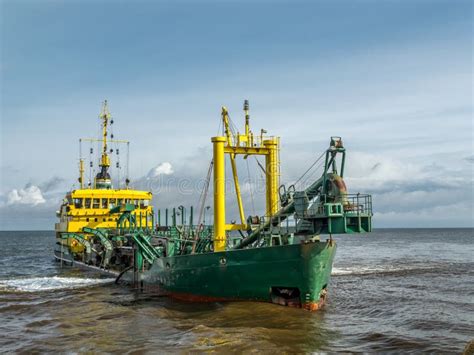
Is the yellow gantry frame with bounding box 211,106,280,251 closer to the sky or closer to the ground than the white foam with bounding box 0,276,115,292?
closer to the sky

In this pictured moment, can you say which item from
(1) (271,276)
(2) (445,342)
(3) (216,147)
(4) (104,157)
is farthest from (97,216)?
(2) (445,342)

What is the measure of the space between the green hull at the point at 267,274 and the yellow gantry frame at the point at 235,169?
131cm

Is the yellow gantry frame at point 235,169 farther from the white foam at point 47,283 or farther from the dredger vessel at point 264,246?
the white foam at point 47,283

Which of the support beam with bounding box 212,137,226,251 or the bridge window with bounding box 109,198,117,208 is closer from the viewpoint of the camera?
the support beam with bounding box 212,137,226,251

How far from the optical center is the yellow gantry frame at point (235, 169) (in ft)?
61.9

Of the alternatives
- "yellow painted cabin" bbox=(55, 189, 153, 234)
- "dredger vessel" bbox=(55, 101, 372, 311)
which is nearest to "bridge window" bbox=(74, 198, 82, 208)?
"yellow painted cabin" bbox=(55, 189, 153, 234)

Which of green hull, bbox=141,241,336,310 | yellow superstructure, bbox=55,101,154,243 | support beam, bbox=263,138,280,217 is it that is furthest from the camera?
yellow superstructure, bbox=55,101,154,243

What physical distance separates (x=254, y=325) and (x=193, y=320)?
2.52 meters

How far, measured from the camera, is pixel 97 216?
3616cm

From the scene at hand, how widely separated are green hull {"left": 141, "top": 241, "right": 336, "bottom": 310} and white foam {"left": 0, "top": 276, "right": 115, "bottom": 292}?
1085cm

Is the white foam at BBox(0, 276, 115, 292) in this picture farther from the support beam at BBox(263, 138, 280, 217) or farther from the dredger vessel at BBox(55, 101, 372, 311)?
the support beam at BBox(263, 138, 280, 217)

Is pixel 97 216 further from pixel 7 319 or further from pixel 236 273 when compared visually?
pixel 236 273

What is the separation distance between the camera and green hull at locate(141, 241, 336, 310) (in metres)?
16.1

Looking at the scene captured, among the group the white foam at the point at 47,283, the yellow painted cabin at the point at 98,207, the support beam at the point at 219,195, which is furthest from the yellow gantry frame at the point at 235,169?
the yellow painted cabin at the point at 98,207
